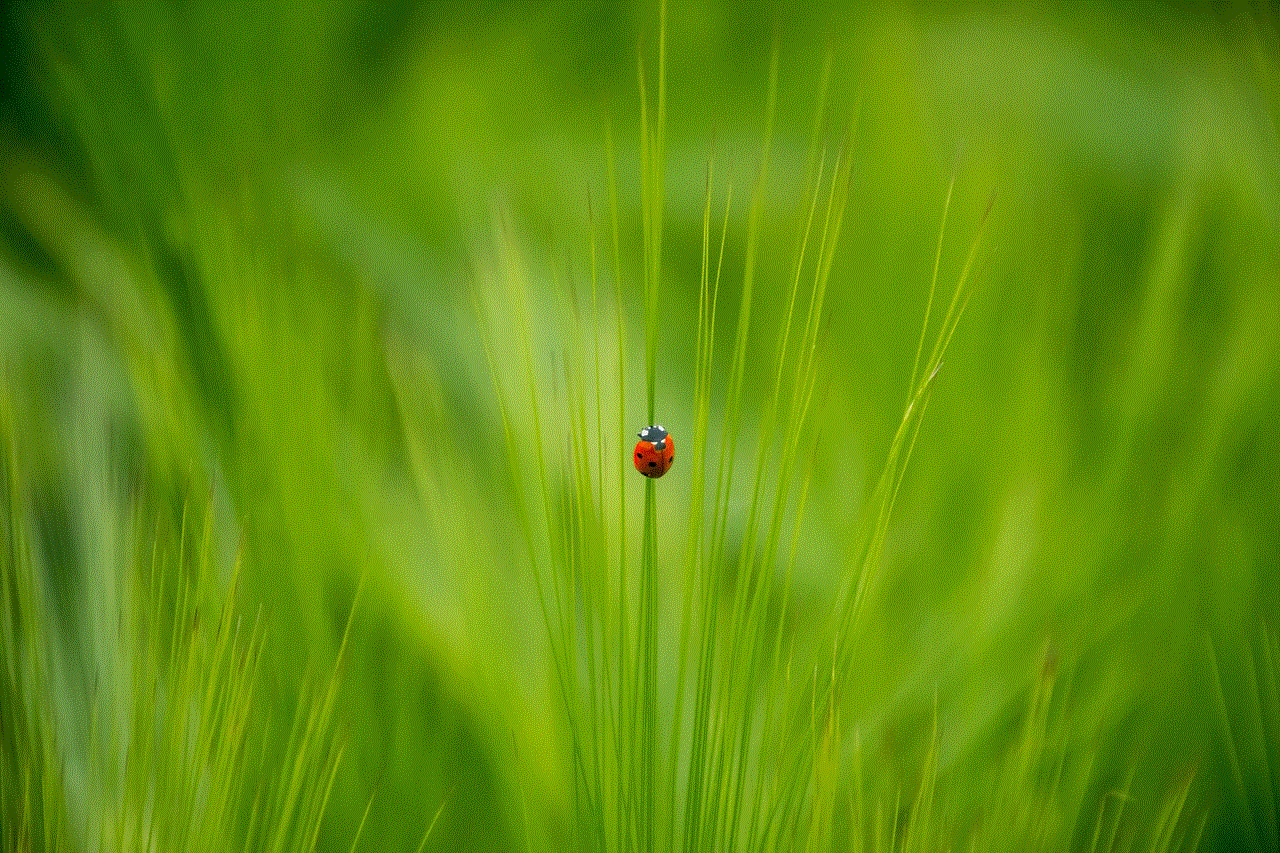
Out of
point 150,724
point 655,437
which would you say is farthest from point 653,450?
point 150,724

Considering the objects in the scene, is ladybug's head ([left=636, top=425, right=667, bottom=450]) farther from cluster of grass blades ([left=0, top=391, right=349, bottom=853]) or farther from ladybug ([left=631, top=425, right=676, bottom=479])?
cluster of grass blades ([left=0, top=391, right=349, bottom=853])

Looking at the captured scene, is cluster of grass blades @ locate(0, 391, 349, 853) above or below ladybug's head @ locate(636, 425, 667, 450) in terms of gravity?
below

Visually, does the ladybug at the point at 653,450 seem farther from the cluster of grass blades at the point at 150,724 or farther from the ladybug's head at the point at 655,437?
the cluster of grass blades at the point at 150,724

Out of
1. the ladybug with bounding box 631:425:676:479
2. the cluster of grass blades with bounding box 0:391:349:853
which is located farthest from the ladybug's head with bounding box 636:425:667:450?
the cluster of grass blades with bounding box 0:391:349:853

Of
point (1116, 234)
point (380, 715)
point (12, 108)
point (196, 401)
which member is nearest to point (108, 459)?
point (196, 401)

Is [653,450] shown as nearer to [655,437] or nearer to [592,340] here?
[655,437]

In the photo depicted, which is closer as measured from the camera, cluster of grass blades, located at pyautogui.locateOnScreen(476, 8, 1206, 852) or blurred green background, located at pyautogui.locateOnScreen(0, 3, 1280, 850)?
cluster of grass blades, located at pyautogui.locateOnScreen(476, 8, 1206, 852)

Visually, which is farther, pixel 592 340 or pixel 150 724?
pixel 592 340
